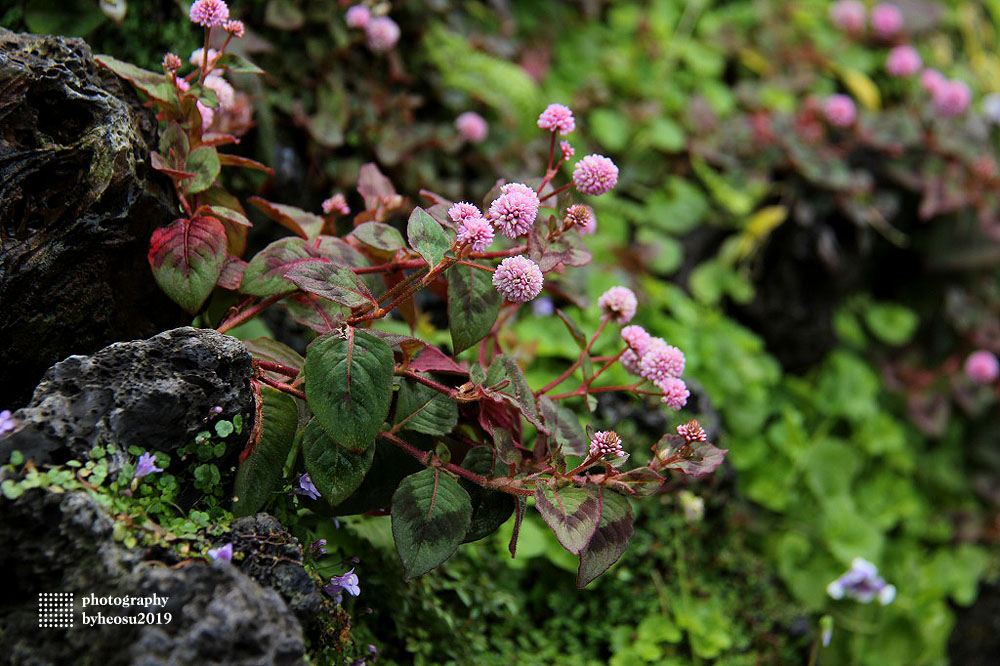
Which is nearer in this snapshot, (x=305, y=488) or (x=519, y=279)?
(x=519, y=279)

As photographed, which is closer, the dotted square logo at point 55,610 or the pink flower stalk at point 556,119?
the dotted square logo at point 55,610

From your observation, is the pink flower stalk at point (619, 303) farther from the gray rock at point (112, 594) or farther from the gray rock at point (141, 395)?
the gray rock at point (112, 594)

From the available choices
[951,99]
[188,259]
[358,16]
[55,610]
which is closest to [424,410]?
[188,259]

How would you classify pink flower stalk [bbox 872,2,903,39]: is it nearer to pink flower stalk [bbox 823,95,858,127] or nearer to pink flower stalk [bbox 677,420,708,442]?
pink flower stalk [bbox 823,95,858,127]

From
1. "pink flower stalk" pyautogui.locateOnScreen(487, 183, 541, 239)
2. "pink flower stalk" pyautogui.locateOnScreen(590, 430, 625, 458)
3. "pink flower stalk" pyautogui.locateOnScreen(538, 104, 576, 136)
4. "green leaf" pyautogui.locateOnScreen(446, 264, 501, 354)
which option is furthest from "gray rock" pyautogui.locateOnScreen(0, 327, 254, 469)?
"pink flower stalk" pyautogui.locateOnScreen(538, 104, 576, 136)

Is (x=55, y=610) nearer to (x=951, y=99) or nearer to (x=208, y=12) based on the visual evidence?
(x=208, y=12)

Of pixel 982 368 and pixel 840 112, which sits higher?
pixel 840 112

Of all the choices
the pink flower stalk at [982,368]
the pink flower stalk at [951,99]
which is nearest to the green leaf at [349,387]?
the pink flower stalk at [982,368]
